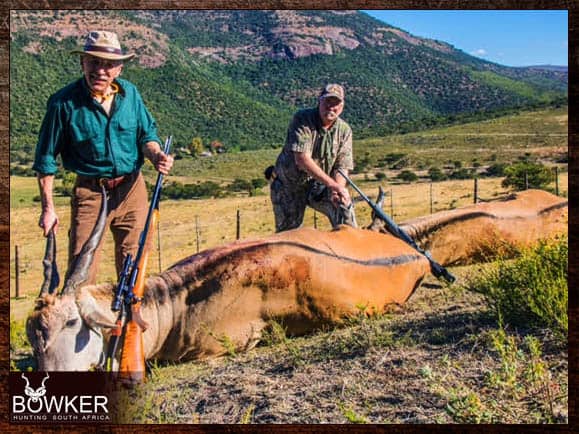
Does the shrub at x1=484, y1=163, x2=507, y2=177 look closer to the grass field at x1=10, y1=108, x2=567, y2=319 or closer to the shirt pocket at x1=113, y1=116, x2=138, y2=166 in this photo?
the grass field at x1=10, y1=108, x2=567, y2=319

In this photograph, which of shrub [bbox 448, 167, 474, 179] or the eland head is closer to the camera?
the eland head

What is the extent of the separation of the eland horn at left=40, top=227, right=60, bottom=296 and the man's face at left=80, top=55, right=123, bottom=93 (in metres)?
1.07

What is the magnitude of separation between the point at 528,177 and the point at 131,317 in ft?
37.1

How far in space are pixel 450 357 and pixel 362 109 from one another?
20.7 m

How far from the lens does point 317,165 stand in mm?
6703

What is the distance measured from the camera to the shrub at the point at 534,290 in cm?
467

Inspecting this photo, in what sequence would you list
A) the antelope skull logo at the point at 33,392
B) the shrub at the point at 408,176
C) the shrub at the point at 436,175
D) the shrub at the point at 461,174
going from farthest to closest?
the shrub at the point at 436,175 → the shrub at the point at 408,176 → the shrub at the point at 461,174 → the antelope skull logo at the point at 33,392

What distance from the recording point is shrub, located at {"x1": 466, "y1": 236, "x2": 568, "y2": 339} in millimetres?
4668

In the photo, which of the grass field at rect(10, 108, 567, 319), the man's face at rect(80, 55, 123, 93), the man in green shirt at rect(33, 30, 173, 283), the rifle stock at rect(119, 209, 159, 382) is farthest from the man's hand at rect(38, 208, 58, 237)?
the grass field at rect(10, 108, 567, 319)

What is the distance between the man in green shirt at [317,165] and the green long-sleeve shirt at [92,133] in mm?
1856

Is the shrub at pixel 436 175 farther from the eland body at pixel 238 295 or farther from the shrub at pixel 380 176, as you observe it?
the eland body at pixel 238 295

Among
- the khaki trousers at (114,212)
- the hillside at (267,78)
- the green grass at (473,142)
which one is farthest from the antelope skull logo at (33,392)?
the green grass at (473,142)

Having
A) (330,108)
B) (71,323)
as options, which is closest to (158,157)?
(71,323)

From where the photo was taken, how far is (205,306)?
5.35 m
